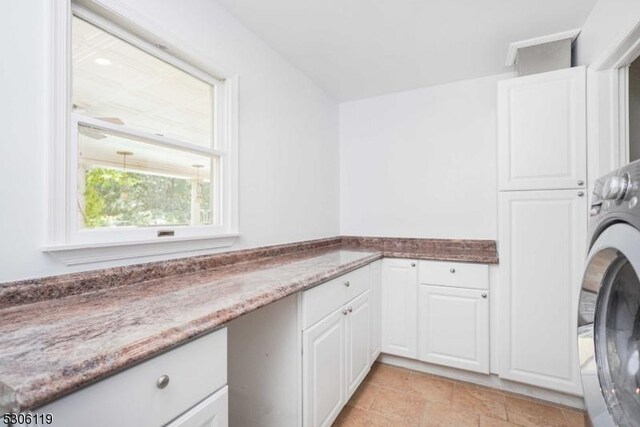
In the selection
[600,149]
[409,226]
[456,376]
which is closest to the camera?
[600,149]

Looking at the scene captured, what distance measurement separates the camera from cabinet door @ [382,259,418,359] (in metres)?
2.23

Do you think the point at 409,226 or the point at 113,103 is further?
the point at 409,226

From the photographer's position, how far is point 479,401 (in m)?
1.92

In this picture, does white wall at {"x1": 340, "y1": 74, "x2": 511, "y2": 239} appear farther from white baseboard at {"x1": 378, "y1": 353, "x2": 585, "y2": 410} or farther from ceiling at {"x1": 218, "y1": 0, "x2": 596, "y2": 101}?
white baseboard at {"x1": 378, "y1": 353, "x2": 585, "y2": 410}

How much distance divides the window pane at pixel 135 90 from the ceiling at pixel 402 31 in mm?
547

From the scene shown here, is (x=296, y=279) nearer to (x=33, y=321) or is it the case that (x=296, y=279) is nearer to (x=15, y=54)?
(x=33, y=321)

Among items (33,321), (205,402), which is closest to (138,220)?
(33,321)

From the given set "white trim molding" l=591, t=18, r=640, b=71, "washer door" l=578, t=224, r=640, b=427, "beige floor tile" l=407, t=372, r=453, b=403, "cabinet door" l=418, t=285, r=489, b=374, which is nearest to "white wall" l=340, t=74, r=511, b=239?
"cabinet door" l=418, t=285, r=489, b=374

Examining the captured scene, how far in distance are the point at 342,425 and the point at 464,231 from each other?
172 centimetres

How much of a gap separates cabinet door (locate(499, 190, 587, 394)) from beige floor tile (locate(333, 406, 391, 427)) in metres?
0.89

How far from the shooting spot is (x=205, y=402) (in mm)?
832

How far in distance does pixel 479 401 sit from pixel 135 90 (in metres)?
2.61

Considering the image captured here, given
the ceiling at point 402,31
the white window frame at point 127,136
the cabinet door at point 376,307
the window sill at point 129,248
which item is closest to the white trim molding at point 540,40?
the ceiling at point 402,31

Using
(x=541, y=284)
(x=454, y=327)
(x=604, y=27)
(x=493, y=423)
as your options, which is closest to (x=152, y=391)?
(x=493, y=423)
